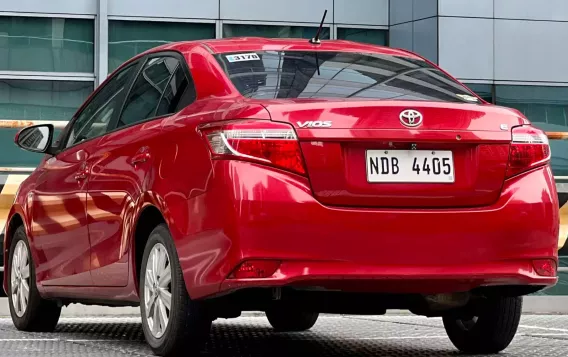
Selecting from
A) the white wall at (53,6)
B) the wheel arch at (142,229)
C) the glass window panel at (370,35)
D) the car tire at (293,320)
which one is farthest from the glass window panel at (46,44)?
the wheel arch at (142,229)

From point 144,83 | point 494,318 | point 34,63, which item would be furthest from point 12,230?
point 34,63

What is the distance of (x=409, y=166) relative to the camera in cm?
584

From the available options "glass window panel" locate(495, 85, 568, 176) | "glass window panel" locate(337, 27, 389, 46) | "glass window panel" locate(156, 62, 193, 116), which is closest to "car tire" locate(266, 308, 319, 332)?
"glass window panel" locate(156, 62, 193, 116)

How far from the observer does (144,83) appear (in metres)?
7.25

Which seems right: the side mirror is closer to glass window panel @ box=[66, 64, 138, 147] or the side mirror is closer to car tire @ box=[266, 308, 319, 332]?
glass window panel @ box=[66, 64, 138, 147]

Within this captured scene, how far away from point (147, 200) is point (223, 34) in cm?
1715

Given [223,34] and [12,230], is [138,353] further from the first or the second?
[223,34]

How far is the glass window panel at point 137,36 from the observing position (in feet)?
75.5

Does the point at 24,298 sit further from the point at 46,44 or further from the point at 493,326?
the point at 46,44

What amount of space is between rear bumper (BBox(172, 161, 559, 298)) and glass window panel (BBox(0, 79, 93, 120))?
17.2 m

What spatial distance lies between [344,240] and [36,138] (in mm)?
3203

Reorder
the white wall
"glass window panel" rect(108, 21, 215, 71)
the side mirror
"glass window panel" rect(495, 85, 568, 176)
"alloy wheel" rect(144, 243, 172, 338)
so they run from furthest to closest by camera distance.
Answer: "glass window panel" rect(495, 85, 568, 176) → "glass window panel" rect(108, 21, 215, 71) → the white wall → the side mirror → "alloy wheel" rect(144, 243, 172, 338)

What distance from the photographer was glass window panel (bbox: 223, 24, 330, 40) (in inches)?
928

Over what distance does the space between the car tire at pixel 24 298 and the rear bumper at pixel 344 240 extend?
2.61 meters
